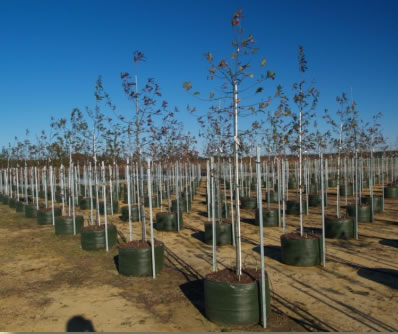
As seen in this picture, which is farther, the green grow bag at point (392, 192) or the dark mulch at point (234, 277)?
the green grow bag at point (392, 192)

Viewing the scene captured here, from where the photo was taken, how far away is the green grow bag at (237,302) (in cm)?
406

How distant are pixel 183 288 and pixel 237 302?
5.24ft

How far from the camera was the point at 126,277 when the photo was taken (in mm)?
6125

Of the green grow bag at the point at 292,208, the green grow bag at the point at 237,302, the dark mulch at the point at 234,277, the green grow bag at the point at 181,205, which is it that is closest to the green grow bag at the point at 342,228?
the green grow bag at the point at 292,208

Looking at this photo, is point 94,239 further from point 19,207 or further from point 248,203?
point 19,207

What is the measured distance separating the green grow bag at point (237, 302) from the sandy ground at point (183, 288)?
10 cm

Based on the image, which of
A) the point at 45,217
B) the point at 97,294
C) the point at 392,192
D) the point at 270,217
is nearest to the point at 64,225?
the point at 45,217

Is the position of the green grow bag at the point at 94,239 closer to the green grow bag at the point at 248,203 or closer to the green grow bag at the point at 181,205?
the green grow bag at the point at 181,205

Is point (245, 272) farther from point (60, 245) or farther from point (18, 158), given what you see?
point (18, 158)

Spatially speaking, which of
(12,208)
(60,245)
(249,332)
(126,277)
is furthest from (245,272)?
(12,208)

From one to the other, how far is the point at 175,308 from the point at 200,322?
56cm

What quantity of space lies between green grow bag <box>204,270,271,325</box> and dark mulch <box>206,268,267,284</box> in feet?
0.48

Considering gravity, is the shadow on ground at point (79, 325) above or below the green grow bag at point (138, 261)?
below

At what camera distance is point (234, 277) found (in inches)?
175
